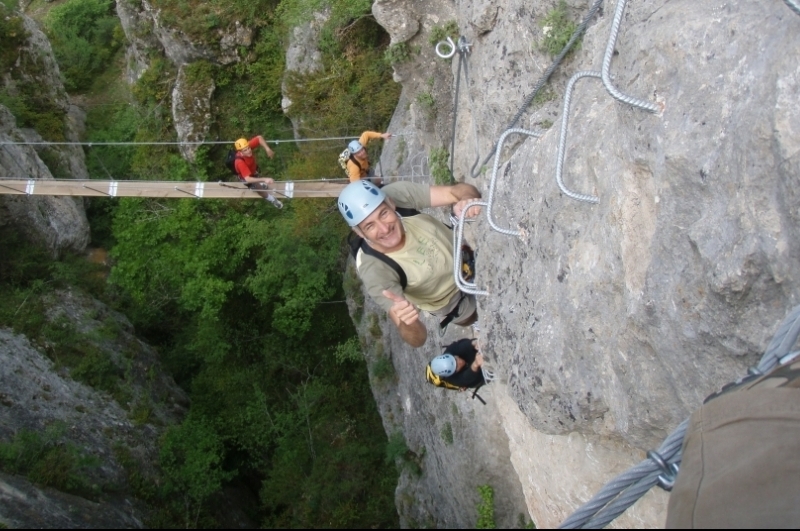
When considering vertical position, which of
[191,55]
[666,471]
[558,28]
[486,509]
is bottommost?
[486,509]

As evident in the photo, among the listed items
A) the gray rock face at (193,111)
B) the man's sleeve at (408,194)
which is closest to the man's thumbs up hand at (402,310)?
the man's sleeve at (408,194)

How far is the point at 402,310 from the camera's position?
3.61 meters

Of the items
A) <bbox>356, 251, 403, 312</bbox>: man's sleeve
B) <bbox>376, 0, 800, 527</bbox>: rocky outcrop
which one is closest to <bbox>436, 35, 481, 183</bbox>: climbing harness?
<bbox>376, 0, 800, 527</bbox>: rocky outcrop

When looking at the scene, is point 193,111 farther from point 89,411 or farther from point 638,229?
point 638,229

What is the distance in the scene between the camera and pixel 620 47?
2.60 metres

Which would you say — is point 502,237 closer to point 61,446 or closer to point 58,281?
point 61,446

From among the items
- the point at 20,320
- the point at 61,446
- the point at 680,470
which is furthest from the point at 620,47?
the point at 20,320

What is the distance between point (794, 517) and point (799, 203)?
93 cm

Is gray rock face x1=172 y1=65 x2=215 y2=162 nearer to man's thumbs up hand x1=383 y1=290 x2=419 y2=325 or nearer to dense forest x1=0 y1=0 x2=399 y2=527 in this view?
dense forest x1=0 y1=0 x2=399 y2=527

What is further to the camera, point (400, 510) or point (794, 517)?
point (400, 510)

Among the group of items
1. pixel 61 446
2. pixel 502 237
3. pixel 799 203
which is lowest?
pixel 61 446

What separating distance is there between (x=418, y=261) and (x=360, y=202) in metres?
0.55

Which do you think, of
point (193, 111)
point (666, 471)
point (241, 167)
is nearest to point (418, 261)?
point (666, 471)

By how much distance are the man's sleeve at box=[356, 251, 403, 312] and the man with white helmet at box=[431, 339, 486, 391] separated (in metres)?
1.46
